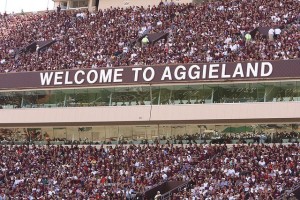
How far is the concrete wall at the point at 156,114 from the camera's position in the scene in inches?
1654

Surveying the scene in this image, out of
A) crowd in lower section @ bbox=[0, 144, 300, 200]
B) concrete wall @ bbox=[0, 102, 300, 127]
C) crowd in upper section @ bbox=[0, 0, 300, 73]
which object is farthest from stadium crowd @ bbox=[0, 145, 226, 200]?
crowd in upper section @ bbox=[0, 0, 300, 73]

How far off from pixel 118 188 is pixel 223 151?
5.68 metres

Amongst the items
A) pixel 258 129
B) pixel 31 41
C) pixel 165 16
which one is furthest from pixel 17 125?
pixel 258 129

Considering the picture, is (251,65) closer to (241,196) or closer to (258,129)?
(258,129)

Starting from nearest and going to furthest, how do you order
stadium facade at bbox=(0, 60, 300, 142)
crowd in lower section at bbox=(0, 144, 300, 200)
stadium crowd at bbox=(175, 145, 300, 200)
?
stadium crowd at bbox=(175, 145, 300, 200) → crowd in lower section at bbox=(0, 144, 300, 200) → stadium facade at bbox=(0, 60, 300, 142)

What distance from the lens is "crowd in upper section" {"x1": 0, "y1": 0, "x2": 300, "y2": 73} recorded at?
45.6 meters

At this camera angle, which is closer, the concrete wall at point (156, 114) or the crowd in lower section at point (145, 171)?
the crowd in lower section at point (145, 171)

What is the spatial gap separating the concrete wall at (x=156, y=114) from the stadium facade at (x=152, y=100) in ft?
0.17

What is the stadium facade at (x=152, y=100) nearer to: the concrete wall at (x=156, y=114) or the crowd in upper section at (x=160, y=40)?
the concrete wall at (x=156, y=114)

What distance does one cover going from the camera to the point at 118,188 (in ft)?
129

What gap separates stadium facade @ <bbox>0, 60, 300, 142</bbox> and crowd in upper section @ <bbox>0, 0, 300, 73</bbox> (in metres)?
1.26

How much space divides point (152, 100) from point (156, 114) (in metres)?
0.91

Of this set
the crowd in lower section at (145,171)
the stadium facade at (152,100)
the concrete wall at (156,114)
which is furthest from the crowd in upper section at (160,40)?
the crowd in lower section at (145,171)

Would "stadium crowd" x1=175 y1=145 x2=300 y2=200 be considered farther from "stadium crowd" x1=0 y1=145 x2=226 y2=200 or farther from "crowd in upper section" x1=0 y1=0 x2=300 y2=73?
"crowd in upper section" x1=0 y1=0 x2=300 y2=73
